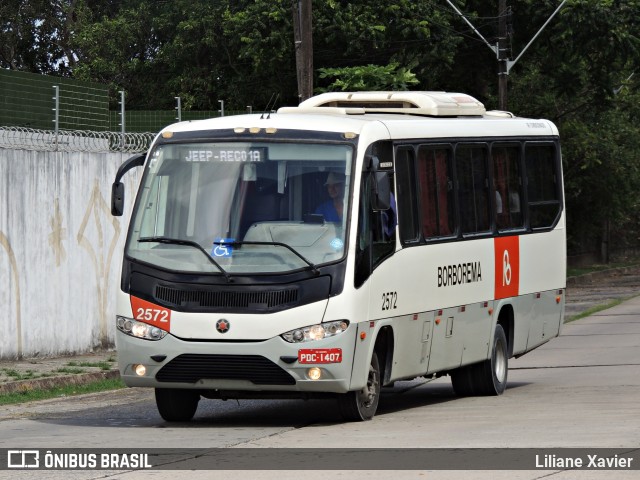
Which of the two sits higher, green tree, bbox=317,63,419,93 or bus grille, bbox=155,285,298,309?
green tree, bbox=317,63,419,93

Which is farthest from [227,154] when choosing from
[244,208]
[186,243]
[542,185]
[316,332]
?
[542,185]

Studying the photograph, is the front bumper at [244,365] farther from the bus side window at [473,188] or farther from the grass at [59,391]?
the grass at [59,391]

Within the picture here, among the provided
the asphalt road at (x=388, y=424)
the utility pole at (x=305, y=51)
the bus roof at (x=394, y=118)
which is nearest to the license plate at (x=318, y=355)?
the asphalt road at (x=388, y=424)

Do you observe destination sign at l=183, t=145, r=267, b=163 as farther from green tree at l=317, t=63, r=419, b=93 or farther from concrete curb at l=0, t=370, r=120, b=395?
green tree at l=317, t=63, r=419, b=93

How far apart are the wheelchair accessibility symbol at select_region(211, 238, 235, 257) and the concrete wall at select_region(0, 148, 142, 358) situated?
23.7ft

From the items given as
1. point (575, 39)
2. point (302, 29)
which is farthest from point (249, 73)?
point (302, 29)

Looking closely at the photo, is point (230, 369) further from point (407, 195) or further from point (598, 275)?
point (598, 275)

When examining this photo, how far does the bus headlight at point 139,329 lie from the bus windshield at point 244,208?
54 cm

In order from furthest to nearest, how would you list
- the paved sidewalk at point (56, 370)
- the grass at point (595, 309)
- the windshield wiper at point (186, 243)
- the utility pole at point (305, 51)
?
1. the grass at point (595, 309)
2. the utility pole at point (305, 51)
3. the paved sidewalk at point (56, 370)
4. the windshield wiper at point (186, 243)

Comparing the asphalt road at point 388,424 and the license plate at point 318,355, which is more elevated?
the license plate at point 318,355

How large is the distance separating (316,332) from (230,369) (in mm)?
780

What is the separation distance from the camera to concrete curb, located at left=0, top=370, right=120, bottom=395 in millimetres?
16547

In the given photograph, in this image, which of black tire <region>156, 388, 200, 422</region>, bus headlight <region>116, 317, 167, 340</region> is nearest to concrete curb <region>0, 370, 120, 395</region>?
black tire <region>156, 388, 200, 422</region>

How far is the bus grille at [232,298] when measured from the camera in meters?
12.4
